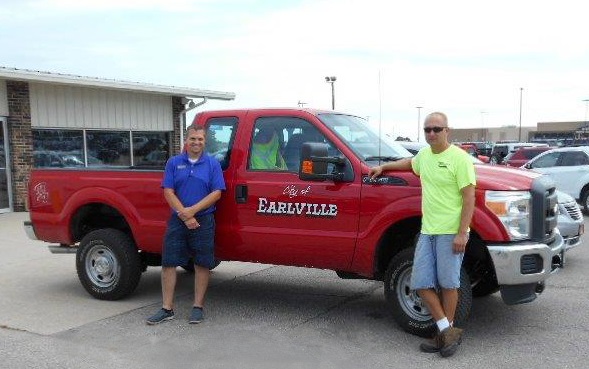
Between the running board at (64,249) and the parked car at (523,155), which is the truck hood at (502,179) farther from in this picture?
the parked car at (523,155)

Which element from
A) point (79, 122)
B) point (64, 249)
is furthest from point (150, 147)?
point (64, 249)

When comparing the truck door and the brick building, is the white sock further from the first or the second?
the brick building

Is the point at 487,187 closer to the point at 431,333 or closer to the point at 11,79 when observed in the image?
the point at 431,333

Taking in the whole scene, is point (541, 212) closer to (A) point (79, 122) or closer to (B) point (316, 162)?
(B) point (316, 162)

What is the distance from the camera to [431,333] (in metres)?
4.77

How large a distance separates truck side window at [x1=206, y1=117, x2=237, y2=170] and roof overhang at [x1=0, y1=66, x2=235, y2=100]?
9.16m

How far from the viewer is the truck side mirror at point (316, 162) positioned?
479 centimetres

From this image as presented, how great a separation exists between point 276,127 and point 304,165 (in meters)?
0.76

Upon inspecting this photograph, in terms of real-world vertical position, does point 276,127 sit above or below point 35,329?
above

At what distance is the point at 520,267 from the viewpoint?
4477 millimetres

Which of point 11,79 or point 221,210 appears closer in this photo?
point 221,210

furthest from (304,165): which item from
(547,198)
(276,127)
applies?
(547,198)

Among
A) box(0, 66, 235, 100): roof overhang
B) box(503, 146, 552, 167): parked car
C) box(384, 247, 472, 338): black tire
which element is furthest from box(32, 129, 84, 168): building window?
box(503, 146, 552, 167): parked car

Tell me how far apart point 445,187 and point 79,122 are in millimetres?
13171
